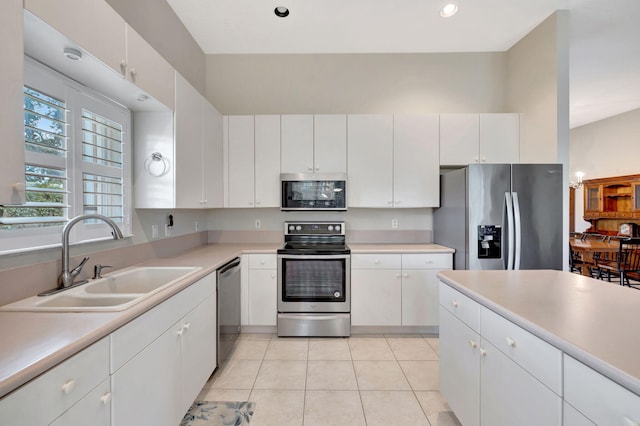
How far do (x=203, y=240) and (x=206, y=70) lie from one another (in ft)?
6.57

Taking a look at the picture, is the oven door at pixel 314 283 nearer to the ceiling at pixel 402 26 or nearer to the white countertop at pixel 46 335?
the white countertop at pixel 46 335

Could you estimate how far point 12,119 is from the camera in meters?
0.91

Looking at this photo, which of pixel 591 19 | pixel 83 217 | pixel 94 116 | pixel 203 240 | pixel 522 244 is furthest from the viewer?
pixel 203 240

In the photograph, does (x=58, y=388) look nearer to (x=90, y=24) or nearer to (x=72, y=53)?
(x=72, y=53)

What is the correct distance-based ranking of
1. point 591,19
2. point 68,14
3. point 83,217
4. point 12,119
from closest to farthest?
point 12,119, point 68,14, point 83,217, point 591,19

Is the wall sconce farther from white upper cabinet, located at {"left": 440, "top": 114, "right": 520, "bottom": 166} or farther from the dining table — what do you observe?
white upper cabinet, located at {"left": 440, "top": 114, "right": 520, "bottom": 166}

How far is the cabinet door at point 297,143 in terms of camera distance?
10.1 feet

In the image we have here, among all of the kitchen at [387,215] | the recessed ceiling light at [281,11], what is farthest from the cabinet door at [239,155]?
the recessed ceiling light at [281,11]

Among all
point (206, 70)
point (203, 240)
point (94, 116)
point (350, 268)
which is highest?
point (206, 70)

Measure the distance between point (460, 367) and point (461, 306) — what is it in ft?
1.07

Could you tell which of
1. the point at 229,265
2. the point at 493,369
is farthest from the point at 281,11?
the point at 493,369

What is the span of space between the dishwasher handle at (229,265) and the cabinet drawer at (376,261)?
3.66ft

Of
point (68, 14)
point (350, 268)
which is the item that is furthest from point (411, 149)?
point (68, 14)

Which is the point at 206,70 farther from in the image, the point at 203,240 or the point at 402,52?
the point at 402,52
